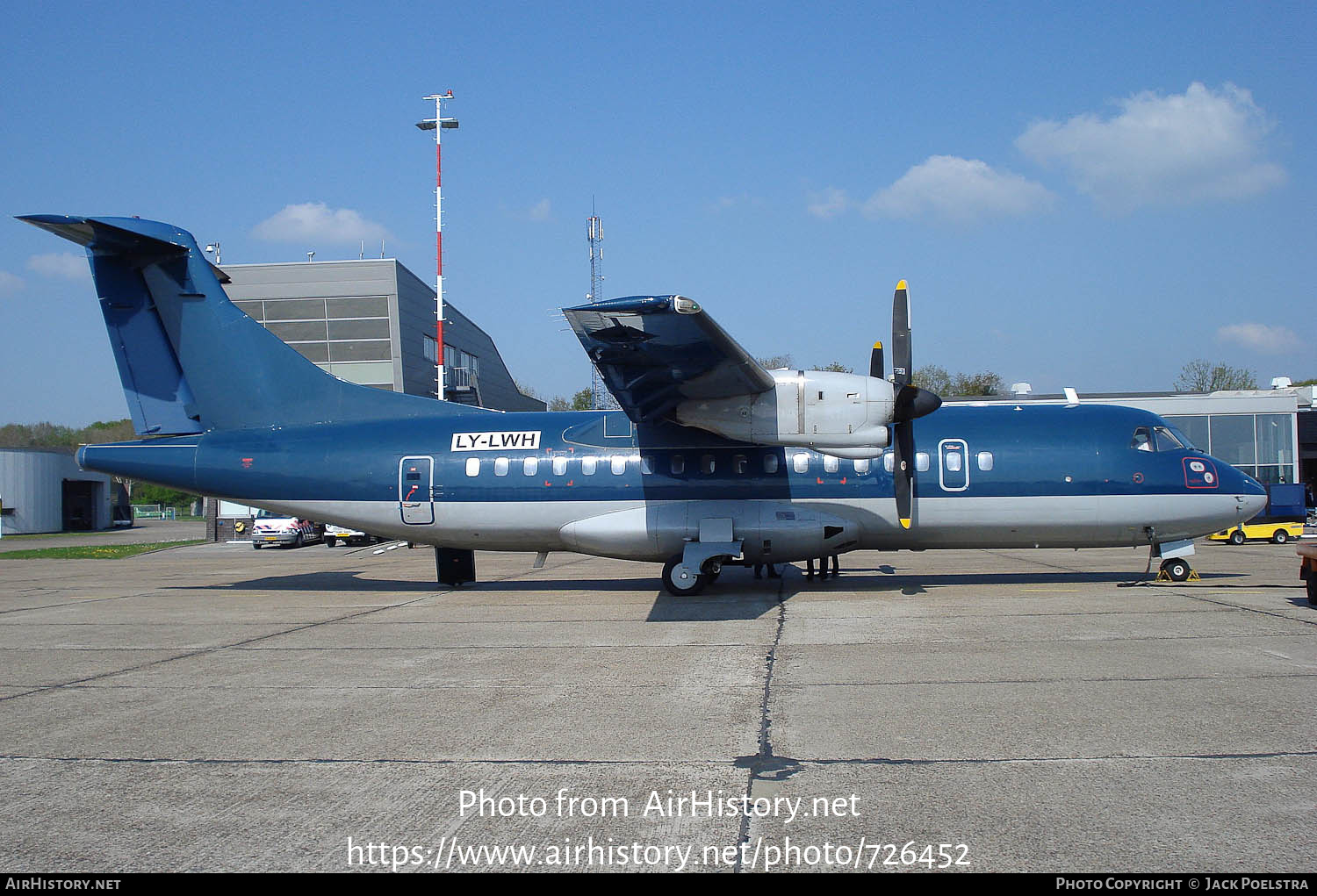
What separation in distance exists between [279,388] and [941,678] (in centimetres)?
1368

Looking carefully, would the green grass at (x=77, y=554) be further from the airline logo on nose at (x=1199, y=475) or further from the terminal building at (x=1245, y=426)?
the terminal building at (x=1245, y=426)

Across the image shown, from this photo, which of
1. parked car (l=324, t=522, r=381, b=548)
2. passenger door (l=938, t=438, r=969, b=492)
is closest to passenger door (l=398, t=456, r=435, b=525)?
passenger door (l=938, t=438, r=969, b=492)

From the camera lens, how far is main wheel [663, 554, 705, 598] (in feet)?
49.3

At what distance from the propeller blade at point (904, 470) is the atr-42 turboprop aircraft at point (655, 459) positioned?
29 mm

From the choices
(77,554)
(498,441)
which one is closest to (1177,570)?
(498,441)

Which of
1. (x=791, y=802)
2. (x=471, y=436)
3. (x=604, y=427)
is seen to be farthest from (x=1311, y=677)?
(x=471, y=436)

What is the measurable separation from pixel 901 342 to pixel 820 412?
5.59 feet

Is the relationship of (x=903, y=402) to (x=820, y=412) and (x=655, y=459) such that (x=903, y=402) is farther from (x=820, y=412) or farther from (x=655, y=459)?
(x=655, y=459)

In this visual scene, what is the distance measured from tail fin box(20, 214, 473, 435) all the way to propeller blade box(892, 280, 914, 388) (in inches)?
402

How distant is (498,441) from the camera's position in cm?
1630

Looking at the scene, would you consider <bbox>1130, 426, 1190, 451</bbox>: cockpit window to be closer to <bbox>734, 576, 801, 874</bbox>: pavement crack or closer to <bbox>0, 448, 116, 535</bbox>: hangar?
<bbox>734, 576, 801, 874</bbox>: pavement crack

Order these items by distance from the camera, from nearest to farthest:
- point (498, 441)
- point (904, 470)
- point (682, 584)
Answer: point (904, 470)
point (682, 584)
point (498, 441)

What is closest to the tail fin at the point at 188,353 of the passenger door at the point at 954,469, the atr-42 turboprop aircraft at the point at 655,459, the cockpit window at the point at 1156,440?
the atr-42 turboprop aircraft at the point at 655,459

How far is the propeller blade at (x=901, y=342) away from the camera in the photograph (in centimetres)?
1376
